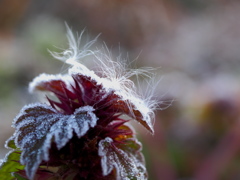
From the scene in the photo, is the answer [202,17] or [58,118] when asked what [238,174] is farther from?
[202,17]

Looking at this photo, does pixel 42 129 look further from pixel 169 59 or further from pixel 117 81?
pixel 169 59

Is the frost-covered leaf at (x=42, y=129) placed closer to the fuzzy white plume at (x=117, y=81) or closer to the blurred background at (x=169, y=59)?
the fuzzy white plume at (x=117, y=81)

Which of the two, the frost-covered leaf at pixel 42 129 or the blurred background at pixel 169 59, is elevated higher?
the blurred background at pixel 169 59

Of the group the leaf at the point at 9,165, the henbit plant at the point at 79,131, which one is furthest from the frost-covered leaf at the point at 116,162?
the leaf at the point at 9,165

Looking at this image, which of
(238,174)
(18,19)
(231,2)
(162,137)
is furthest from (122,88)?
(231,2)

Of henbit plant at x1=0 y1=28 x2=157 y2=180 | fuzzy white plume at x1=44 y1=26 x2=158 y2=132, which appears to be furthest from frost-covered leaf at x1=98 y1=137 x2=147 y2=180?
fuzzy white plume at x1=44 y1=26 x2=158 y2=132

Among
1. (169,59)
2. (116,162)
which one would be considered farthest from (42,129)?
(169,59)
